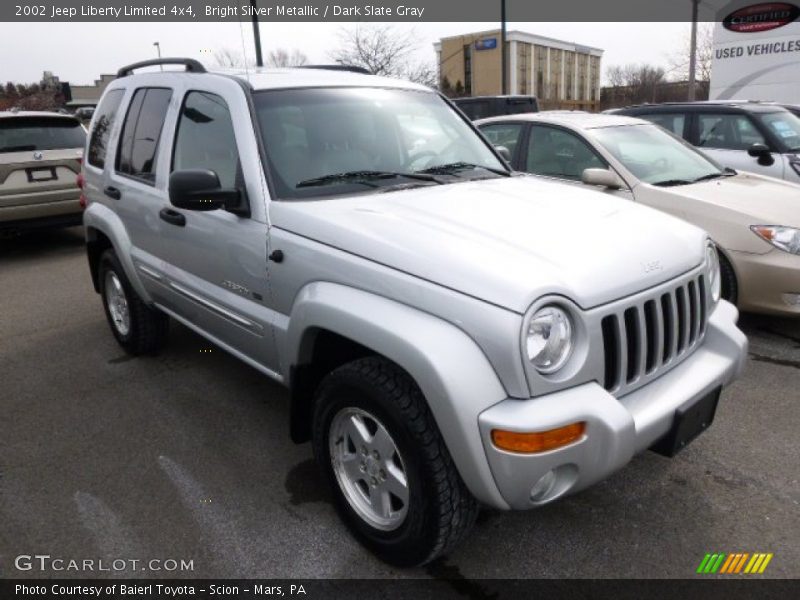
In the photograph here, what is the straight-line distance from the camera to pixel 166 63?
3912 mm

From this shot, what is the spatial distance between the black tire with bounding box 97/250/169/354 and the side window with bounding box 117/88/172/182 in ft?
2.49

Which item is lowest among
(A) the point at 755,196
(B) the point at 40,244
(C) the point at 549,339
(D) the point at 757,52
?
(B) the point at 40,244

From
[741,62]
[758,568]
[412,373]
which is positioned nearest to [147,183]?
[412,373]

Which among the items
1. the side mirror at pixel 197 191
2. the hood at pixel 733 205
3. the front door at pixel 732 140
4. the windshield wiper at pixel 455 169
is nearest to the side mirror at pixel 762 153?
Answer: the front door at pixel 732 140

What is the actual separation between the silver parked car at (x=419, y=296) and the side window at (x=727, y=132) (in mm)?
4831

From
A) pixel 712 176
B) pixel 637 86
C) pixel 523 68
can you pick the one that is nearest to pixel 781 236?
pixel 712 176

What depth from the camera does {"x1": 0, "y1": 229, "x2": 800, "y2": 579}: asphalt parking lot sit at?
252cm

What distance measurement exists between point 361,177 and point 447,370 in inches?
53.5

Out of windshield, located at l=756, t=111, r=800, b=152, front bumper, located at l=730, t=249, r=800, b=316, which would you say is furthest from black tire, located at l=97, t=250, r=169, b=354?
windshield, located at l=756, t=111, r=800, b=152

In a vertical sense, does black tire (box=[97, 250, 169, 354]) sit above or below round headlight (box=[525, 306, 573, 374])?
below

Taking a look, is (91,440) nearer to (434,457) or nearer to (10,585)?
(10,585)

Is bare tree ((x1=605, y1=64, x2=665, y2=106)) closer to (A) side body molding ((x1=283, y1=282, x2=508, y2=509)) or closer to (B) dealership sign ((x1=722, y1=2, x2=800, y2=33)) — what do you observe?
(B) dealership sign ((x1=722, y1=2, x2=800, y2=33))

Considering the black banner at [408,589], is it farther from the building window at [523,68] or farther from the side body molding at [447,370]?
the building window at [523,68]

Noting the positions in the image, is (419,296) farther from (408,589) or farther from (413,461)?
(408,589)
